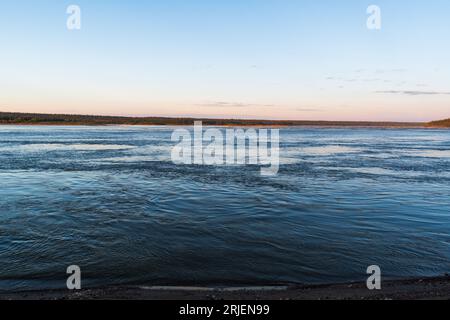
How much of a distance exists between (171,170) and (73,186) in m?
5.83

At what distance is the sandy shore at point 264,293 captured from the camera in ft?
19.8

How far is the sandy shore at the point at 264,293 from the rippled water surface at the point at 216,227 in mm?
476

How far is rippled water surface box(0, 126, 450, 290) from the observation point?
7.50m

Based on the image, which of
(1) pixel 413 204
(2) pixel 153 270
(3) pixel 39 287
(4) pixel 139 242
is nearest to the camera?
(3) pixel 39 287

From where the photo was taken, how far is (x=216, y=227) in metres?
10.2

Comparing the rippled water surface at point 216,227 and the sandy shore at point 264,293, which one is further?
the rippled water surface at point 216,227

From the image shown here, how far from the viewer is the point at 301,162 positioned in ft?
79.4

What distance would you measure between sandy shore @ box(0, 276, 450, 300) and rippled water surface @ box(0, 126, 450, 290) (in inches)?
18.7

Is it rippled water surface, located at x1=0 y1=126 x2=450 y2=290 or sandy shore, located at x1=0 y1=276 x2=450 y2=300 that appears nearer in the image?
sandy shore, located at x1=0 y1=276 x2=450 y2=300

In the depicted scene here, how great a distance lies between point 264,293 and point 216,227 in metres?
3.97

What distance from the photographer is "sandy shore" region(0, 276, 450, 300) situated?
6.04 metres

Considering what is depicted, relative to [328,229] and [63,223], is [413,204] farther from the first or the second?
[63,223]

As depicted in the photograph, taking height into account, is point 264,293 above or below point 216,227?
below
